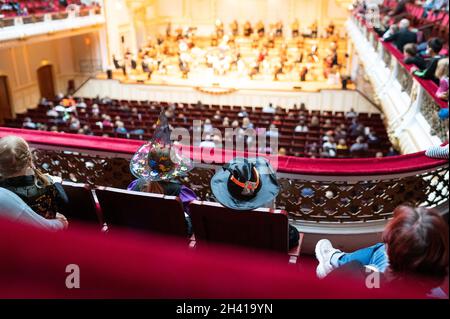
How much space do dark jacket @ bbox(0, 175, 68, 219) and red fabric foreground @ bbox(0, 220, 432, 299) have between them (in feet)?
4.34

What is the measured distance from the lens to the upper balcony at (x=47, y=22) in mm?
12518

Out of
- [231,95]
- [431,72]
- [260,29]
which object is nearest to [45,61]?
[231,95]

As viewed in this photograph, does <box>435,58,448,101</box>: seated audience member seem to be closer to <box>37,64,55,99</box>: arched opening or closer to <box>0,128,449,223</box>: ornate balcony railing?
<box>0,128,449,223</box>: ornate balcony railing

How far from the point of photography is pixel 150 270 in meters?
0.82

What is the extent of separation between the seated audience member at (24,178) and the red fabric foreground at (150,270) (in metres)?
1.30

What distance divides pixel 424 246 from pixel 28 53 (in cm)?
1828

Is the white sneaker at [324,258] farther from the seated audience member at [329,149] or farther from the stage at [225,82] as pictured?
the stage at [225,82]

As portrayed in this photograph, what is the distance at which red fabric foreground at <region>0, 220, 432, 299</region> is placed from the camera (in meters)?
0.81

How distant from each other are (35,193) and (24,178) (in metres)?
0.09

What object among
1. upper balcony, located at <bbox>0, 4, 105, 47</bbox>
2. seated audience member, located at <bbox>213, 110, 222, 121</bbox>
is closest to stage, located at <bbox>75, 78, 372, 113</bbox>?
upper balcony, located at <bbox>0, 4, 105, 47</bbox>

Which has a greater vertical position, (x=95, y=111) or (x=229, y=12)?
(x=229, y=12)

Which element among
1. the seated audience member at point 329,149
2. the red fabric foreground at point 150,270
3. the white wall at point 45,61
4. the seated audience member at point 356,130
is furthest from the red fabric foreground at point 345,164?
the white wall at point 45,61

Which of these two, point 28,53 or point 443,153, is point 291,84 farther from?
point 443,153

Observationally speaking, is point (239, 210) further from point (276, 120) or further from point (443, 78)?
point (276, 120)
